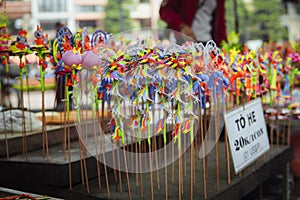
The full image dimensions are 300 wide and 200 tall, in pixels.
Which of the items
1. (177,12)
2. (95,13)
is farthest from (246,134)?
(95,13)

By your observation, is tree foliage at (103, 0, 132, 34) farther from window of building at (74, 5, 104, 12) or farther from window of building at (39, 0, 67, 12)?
window of building at (39, 0, 67, 12)

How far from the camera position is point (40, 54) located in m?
2.50

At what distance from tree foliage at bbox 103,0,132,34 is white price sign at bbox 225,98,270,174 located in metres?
9.19

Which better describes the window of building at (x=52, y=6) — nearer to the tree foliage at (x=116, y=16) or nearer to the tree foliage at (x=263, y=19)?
the tree foliage at (x=116, y=16)

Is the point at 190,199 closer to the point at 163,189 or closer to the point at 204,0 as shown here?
the point at 163,189

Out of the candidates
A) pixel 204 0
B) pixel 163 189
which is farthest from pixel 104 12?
pixel 163 189

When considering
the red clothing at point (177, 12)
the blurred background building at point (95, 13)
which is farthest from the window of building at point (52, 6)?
the red clothing at point (177, 12)

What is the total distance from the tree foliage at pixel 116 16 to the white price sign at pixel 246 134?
9.19 meters

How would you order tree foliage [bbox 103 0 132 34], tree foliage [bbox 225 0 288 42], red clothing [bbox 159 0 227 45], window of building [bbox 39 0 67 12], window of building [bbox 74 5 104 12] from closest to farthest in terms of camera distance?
red clothing [bbox 159 0 227 45]
window of building [bbox 39 0 67 12]
window of building [bbox 74 5 104 12]
tree foliage [bbox 103 0 132 34]
tree foliage [bbox 225 0 288 42]

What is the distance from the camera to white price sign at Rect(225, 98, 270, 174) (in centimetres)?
248

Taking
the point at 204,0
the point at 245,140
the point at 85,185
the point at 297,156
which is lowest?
the point at 297,156

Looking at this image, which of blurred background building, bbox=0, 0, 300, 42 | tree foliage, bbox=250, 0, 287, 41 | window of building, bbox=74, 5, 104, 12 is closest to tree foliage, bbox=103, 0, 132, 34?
blurred background building, bbox=0, 0, 300, 42

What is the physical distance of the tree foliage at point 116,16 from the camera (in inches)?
474

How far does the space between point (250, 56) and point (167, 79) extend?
86 cm
